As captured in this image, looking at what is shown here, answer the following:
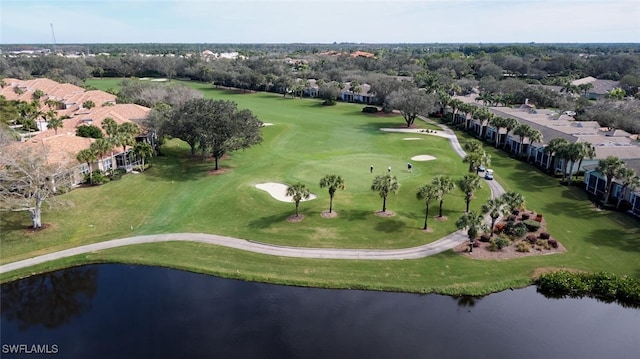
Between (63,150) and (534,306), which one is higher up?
(63,150)

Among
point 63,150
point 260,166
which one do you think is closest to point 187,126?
point 260,166

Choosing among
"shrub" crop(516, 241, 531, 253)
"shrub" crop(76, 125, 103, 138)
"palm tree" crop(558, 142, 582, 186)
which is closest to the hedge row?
"shrub" crop(516, 241, 531, 253)

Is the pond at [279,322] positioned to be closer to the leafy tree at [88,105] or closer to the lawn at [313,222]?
the lawn at [313,222]

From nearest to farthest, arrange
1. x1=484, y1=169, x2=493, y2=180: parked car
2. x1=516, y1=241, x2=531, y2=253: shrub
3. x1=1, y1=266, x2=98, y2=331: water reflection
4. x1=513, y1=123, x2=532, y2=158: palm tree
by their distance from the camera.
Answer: x1=1, y1=266, x2=98, y2=331: water reflection < x1=516, y1=241, x2=531, y2=253: shrub < x1=484, y1=169, x2=493, y2=180: parked car < x1=513, y1=123, x2=532, y2=158: palm tree

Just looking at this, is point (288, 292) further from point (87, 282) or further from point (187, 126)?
point (187, 126)

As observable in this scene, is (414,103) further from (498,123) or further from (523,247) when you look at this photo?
Answer: (523,247)

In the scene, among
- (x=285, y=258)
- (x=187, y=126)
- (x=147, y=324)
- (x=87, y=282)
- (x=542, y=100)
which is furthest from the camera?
(x=542, y=100)

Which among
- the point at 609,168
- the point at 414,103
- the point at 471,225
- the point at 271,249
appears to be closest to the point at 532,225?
→ the point at 471,225

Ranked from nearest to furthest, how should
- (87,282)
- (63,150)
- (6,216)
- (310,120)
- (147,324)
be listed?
1. (147,324)
2. (87,282)
3. (6,216)
4. (63,150)
5. (310,120)

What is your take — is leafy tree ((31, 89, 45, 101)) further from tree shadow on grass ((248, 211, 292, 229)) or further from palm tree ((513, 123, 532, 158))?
palm tree ((513, 123, 532, 158))
